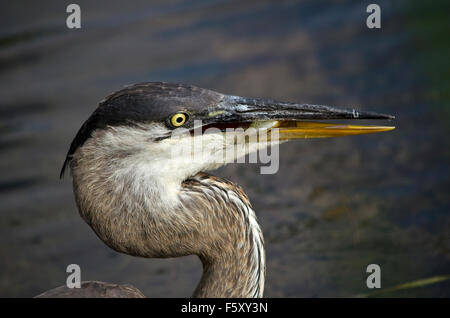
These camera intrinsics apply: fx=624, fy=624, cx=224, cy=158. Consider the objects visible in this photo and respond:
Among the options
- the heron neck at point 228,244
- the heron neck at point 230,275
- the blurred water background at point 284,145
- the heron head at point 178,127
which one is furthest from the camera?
the blurred water background at point 284,145

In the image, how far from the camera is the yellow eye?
314cm

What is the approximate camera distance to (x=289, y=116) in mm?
3354

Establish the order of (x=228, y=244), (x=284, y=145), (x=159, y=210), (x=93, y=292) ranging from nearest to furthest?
(x=159, y=210) < (x=228, y=244) < (x=93, y=292) < (x=284, y=145)

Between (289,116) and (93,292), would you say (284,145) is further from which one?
(93,292)

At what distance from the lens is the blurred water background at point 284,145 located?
17.6 ft

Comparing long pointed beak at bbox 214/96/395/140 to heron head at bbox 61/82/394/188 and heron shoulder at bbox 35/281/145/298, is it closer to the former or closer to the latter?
heron head at bbox 61/82/394/188

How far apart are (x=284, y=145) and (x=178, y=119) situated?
11.6 feet

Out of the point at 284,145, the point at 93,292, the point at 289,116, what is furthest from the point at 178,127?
the point at 284,145

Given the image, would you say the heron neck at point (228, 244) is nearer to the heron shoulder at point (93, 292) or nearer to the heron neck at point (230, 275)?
the heron neck at point (230, 275)

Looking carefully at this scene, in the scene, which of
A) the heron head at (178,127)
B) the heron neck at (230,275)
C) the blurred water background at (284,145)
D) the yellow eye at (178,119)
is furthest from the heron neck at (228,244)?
the blurred water background at (284,145)

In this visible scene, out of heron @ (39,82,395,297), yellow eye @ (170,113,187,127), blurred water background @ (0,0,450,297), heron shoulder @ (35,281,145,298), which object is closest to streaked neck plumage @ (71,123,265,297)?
heron @ (39,82,395,297)

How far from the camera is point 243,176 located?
6324 mm

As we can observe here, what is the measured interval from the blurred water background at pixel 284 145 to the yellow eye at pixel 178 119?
2379mm

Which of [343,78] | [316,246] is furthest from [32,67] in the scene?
[316,246]
